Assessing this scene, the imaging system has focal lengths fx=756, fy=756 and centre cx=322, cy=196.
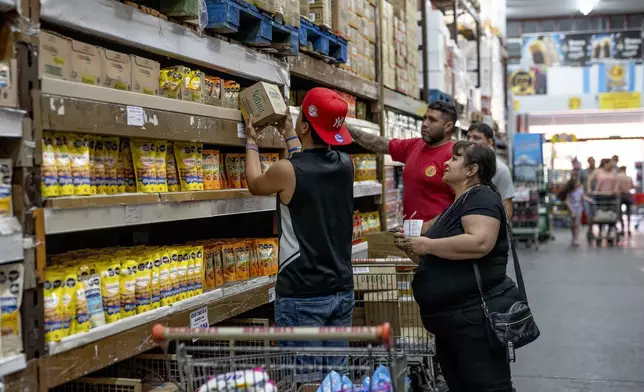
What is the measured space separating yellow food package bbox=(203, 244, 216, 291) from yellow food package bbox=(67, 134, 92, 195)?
100cm

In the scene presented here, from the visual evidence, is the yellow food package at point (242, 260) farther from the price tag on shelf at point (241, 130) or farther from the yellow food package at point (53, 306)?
the yellow food package at point (53, 306)

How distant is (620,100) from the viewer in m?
24.3

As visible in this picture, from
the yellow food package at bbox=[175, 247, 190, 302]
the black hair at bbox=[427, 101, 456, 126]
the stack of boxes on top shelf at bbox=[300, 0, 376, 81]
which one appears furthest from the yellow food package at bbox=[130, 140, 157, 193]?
the black hair at bbox=[427, 101, 456, 126]

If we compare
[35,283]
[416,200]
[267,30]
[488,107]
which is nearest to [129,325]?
[35,283]

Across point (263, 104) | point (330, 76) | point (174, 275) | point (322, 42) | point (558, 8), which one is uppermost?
point (558, 8)

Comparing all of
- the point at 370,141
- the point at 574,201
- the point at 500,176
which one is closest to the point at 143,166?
the point at 370,141

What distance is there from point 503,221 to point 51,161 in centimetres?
203

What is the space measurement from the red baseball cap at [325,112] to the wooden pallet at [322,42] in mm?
1521

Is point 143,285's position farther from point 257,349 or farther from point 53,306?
point 257,349

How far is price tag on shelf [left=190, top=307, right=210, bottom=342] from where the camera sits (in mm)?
3582

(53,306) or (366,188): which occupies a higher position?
(366,188)

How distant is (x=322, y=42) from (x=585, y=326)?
4.20 meters

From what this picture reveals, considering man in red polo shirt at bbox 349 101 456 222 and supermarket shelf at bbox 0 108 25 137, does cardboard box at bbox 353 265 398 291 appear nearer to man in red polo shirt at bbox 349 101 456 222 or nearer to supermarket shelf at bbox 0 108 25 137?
man in red polo shirt at bbox 349 101 456 222

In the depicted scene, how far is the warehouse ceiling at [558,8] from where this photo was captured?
24809 millimetres
